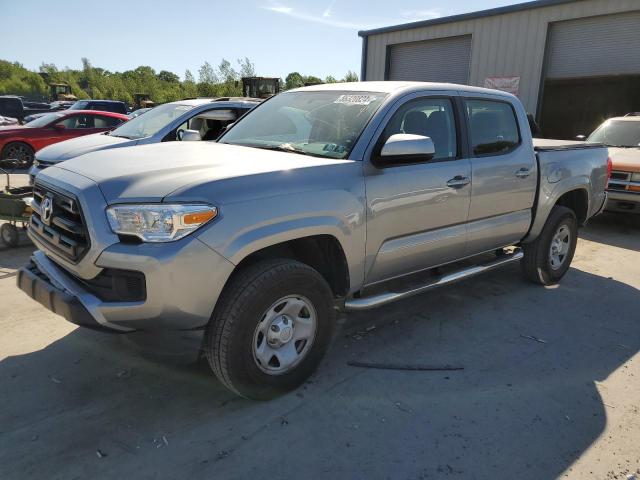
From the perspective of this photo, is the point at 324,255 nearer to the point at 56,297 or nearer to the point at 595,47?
the point at 56,297

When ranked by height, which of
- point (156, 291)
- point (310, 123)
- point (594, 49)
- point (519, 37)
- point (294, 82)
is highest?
point (294, 82)

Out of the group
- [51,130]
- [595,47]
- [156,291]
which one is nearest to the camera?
[156,291]

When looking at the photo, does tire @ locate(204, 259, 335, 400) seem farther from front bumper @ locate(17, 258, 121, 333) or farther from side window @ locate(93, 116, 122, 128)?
side window @ locate(93, 116, 122, 128)

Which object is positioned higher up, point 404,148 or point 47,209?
point 404,148

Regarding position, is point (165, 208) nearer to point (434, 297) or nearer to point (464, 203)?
point (464, 203)

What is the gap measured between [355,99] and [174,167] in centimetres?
149

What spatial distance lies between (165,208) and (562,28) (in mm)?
14124

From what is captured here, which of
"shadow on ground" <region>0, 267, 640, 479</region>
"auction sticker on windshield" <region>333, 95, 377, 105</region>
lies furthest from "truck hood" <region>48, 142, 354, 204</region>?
"shadow on ground" <region>0, 267, 640, 479</region>

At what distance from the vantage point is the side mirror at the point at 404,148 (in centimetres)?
323

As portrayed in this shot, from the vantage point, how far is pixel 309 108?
3918mm

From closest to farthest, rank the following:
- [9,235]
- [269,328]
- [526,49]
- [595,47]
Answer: [269,328] → [9,235] → [595,47] → [526,49]

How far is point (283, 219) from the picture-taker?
2826mm

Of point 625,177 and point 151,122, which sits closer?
point 151,122

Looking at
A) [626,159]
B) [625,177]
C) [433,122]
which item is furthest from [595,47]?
[433,122]
